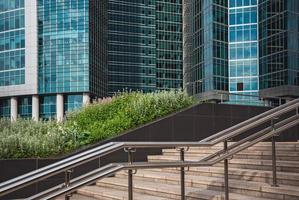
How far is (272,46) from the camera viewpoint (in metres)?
64.1

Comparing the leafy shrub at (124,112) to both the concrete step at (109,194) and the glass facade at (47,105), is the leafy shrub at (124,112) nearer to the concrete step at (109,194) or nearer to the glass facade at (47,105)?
the concrete step at (109,194)

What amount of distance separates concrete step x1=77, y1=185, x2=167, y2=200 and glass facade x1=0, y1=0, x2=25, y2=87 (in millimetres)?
72180

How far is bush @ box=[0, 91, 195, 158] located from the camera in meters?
10.9

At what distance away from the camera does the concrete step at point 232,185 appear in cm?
697

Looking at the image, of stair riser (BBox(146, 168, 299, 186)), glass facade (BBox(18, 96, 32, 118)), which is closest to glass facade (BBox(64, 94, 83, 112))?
glass facade (BBox(18, 96, 32, 118))

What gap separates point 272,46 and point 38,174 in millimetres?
62199

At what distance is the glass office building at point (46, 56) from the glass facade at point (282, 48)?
29640 mm

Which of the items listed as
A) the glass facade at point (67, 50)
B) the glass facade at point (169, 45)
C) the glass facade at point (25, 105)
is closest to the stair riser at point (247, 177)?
the glass facade at point (67, 50)

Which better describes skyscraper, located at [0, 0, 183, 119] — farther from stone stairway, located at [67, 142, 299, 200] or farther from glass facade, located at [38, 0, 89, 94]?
stone stairway, located at [67, 142, 299, 200]

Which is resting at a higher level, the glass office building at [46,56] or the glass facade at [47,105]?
the glass office building at [46,56]

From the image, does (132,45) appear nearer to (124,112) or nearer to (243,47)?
(243,47)

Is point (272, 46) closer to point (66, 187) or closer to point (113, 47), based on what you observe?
point (113, 47)

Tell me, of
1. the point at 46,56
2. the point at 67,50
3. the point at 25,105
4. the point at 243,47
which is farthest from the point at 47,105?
the point at 243,47

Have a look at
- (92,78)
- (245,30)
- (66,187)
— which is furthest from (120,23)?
(66,187)
